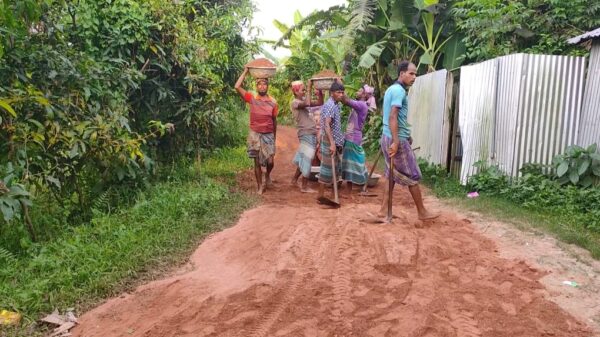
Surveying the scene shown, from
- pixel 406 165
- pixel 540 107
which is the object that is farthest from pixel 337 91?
pixel 540 107

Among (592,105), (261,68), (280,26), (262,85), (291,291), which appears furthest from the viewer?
(280,26)

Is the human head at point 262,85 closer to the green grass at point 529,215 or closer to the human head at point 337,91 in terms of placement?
the human head at point 337,91

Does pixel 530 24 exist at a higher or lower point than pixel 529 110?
higher

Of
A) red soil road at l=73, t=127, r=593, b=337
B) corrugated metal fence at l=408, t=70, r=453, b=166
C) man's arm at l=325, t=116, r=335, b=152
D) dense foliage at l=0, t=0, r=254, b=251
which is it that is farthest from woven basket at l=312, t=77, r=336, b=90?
red soil road at l=73, t=127, r=593, b=337

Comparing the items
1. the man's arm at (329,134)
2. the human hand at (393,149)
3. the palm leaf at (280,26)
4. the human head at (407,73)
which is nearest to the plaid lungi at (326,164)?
the man's arm at (329,134)

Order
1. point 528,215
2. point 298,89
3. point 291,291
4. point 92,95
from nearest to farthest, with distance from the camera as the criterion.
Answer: point 291,291
point 92,95
point 528,215
point 298,89

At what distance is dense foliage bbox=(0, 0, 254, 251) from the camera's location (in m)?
4.66

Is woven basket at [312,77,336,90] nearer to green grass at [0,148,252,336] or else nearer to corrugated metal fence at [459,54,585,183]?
green grass at [0,148,252,336]

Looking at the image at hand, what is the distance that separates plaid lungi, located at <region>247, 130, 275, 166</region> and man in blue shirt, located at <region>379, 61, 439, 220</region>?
7.57 ft

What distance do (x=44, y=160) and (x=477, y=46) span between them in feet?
23.7

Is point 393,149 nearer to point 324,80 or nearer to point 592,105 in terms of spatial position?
point 324,80

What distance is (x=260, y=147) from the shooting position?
7406 mm

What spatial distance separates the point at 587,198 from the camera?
594cm

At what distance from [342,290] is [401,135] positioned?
227 cm
